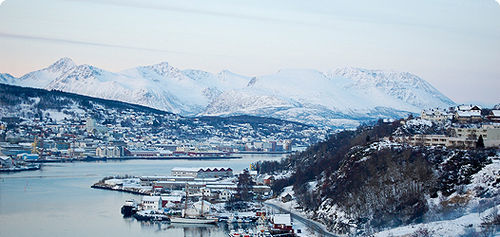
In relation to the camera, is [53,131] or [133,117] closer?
[53,131]

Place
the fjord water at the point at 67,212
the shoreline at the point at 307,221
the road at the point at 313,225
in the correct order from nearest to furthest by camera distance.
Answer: the road at the point at 313,225
the shoreline at the point at 307,221
the fjord water at the point at 67,212

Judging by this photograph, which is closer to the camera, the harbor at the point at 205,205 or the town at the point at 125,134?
the harbor at the point at 205,205

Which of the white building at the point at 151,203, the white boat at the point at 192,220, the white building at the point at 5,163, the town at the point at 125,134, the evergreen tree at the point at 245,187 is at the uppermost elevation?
the town at the point at 125,134

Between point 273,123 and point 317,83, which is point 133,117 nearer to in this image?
point 273,123

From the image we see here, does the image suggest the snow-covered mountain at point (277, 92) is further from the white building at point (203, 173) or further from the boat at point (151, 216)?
the boat at point (151, 216)

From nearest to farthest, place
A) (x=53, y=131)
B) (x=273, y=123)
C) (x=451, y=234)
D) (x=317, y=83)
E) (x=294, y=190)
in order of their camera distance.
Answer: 1. (x=451, y=234)
2. (x=294, y=190)
3. (x=53, y=131)
4. (x=273, y=123)
5. (x=317, y=83)

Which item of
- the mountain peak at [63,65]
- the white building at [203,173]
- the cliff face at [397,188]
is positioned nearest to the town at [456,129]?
the cliff face at [397,188]

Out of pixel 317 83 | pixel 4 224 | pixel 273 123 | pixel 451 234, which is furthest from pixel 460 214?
pixel 317 83

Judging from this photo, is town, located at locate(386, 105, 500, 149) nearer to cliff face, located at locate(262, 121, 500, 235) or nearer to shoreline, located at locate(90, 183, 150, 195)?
cliff face, located at locate(262, 121, 500, 235)

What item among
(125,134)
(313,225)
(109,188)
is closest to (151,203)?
(313,225)
